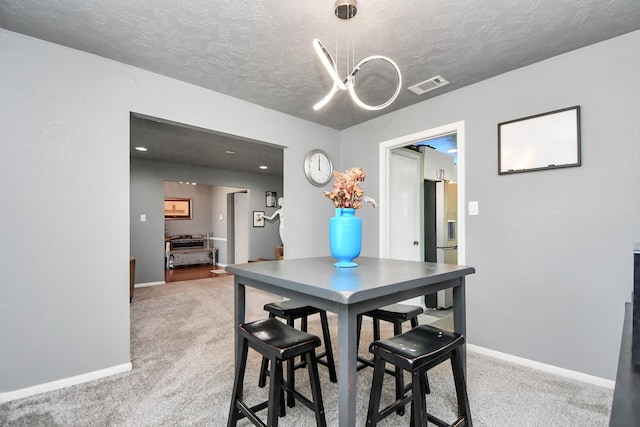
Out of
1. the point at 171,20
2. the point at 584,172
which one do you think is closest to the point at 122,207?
the point at 171,20

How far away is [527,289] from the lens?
7.97 ft

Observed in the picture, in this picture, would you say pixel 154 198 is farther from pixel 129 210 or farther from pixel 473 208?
pixel 473 208

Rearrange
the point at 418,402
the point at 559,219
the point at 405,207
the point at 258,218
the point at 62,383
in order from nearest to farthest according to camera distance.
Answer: the point at 418,402, the point at 62,383, the point at 559,219, the point at 405,207, the point at 258,218

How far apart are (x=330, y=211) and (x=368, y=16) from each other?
2429 mm

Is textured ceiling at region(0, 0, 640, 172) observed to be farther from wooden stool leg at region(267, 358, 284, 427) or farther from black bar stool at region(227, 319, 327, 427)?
wooden stool leg at region(267, 358, 284, 427)

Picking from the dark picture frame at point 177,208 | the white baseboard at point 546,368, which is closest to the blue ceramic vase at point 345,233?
the white baseboard at point 546,368

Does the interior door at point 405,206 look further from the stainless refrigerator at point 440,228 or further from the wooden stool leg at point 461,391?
the wooden stool leg at point 461,391

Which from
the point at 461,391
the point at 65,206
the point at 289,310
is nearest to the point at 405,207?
the point at 289,310

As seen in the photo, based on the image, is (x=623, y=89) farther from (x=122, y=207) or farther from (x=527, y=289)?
(x=122, y=207)

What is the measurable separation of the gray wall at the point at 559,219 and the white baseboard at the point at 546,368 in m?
0.04

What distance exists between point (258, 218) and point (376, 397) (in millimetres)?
6520

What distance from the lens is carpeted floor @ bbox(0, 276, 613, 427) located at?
1.72 meters

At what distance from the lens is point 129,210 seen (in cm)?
237

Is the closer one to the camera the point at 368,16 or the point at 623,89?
the point at 368,16
